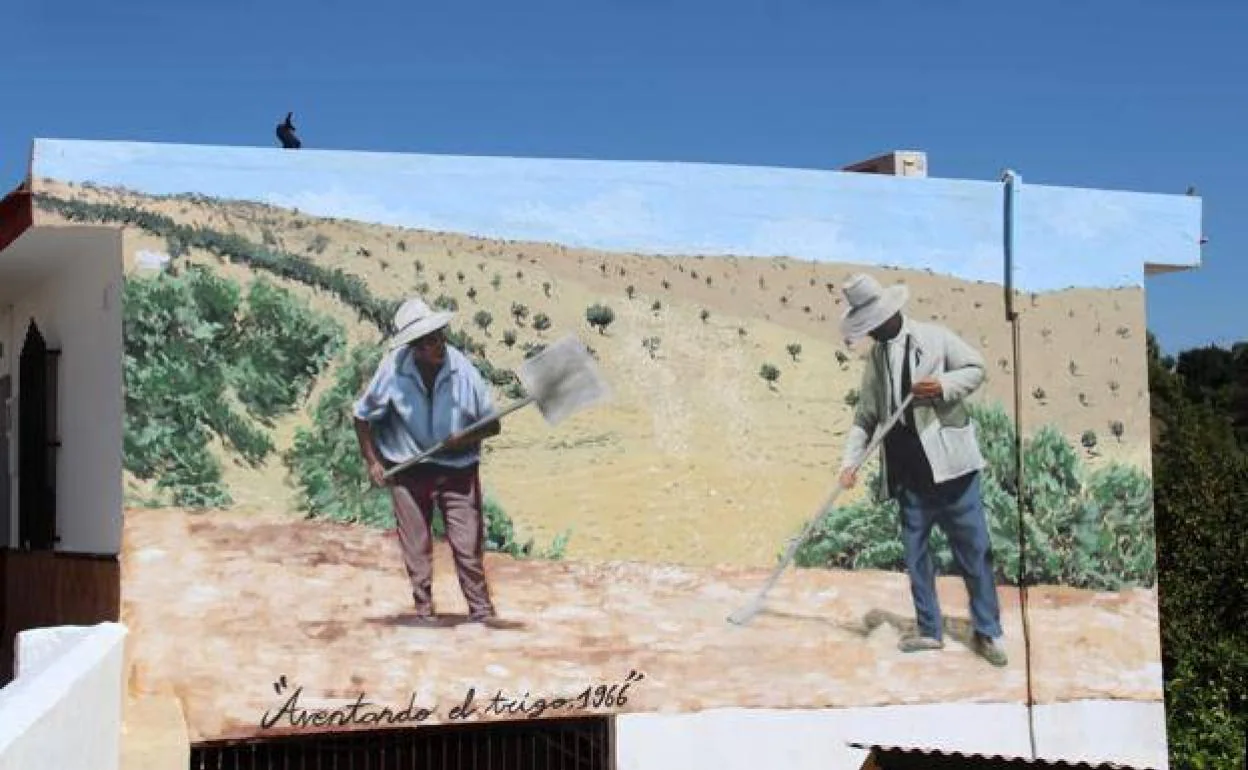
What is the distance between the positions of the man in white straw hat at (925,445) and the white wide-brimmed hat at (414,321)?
2837mm

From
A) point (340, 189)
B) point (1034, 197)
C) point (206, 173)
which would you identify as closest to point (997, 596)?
point (1034, 197)

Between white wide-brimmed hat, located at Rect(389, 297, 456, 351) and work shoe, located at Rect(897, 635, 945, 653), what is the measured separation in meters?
3.79

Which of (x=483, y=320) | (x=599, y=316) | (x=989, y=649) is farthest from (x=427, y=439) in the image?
(x=989, y=649)

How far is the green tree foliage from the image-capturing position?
13.6 meters

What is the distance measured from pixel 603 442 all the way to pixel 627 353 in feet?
1.93

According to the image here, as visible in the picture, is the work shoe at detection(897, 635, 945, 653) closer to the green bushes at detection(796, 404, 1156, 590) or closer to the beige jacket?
the green bushes at detection(796, 404, 1156, 590)

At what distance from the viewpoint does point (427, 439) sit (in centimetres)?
998

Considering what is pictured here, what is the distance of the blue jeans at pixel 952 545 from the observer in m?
11.3

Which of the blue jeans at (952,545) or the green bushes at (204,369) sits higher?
the green bushes at (204,369)

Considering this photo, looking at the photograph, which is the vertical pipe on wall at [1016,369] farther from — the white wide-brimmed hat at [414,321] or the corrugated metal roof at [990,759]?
the white wide-brimmed hat at [414,321]

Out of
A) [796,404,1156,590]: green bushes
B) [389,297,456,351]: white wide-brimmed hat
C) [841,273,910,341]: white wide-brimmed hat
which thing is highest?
[841,273,910,341]: white wide-brimmed hat

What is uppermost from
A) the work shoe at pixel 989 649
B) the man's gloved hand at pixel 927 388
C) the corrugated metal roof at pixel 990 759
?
the man's gloved hand at pixel 927 388

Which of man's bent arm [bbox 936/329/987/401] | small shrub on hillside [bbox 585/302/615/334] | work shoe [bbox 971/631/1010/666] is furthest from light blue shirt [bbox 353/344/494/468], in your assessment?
work shoe [bbox 971/631/1010/666]

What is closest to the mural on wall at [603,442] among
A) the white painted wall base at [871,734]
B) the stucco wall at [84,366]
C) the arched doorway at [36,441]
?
the white painted wall base at [871,734]
